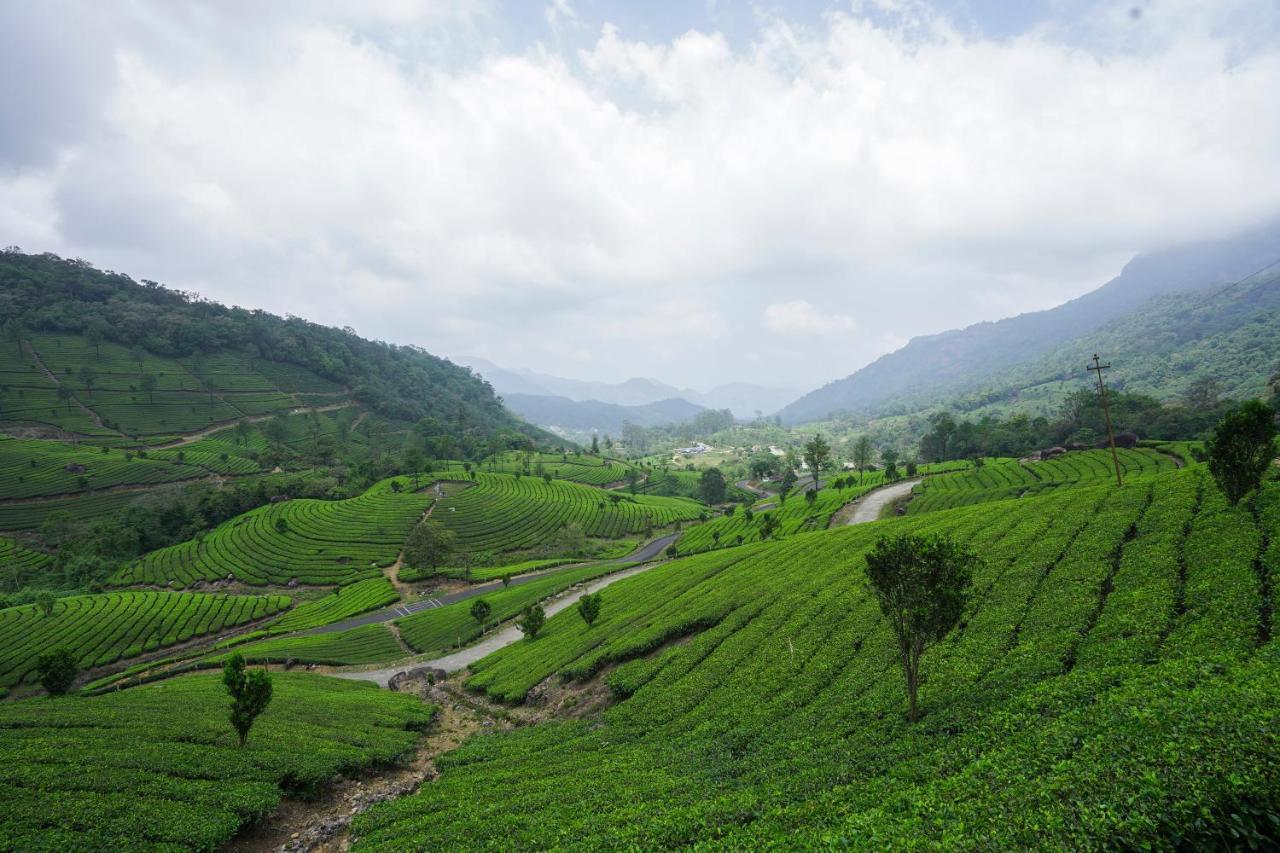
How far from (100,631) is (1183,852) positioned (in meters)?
86.1

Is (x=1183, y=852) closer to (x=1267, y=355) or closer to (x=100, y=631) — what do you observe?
(x=100, y=631)

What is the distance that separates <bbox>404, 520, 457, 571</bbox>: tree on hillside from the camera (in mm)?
77625

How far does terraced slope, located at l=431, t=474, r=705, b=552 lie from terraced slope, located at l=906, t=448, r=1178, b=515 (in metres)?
58.8

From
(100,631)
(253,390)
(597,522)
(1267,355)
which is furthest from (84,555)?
(1267,355)

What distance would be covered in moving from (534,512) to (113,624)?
211ft

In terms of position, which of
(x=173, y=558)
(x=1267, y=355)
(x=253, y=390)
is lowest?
(x=1267, y=355)

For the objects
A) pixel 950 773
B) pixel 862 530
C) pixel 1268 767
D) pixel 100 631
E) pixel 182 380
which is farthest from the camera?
pixel 182 380

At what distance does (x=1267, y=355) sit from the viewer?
189m

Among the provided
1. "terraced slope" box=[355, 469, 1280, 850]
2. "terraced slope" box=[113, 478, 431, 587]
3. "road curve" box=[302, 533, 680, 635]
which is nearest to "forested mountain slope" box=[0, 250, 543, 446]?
"terraced slope" box=[113, 478, 431, 587]

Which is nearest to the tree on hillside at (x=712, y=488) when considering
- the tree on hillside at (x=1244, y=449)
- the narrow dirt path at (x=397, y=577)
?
the narrow dirt path at (x=397, y=577)

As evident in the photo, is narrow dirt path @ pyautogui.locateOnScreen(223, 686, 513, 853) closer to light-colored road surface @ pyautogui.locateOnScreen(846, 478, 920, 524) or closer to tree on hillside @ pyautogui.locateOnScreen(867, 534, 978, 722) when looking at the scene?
tree on hillside @ pyautogui.locateOnScreen(867, 534, 978, 722)

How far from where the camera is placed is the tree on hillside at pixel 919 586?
1450cm

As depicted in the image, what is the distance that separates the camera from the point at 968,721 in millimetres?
13867

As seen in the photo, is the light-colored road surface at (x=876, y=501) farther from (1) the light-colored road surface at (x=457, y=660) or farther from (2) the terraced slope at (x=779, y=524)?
(1) the light-colored road surface at (x=457, y=660)
